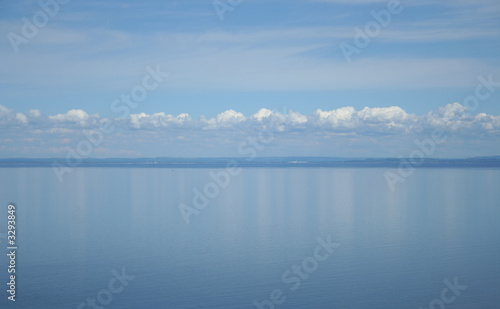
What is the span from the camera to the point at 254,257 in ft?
55.5

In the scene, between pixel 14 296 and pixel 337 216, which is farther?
pixel 337 216

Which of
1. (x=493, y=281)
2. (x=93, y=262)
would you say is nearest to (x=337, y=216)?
(x=493, y=281)

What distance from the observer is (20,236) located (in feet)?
66.4

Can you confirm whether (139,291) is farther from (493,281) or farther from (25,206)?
(25,206)

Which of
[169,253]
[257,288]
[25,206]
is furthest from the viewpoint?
[25,206]

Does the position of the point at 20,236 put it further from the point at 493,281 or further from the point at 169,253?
the point at 493,281

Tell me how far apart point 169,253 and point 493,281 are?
9.95 metres

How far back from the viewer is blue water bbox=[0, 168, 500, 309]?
13062mm

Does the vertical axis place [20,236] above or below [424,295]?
above

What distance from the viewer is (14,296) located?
12641 millimetres

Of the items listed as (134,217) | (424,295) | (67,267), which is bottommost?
(424,295)

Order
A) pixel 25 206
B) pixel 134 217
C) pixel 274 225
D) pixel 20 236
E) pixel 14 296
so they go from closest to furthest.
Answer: pixel 14 296 → pixel 20 236 → pixel 274 225 → pixel 134 217 → pixel 25 206

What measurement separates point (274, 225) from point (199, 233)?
12.4ft

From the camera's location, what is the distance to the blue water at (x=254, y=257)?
13062 millimetres
